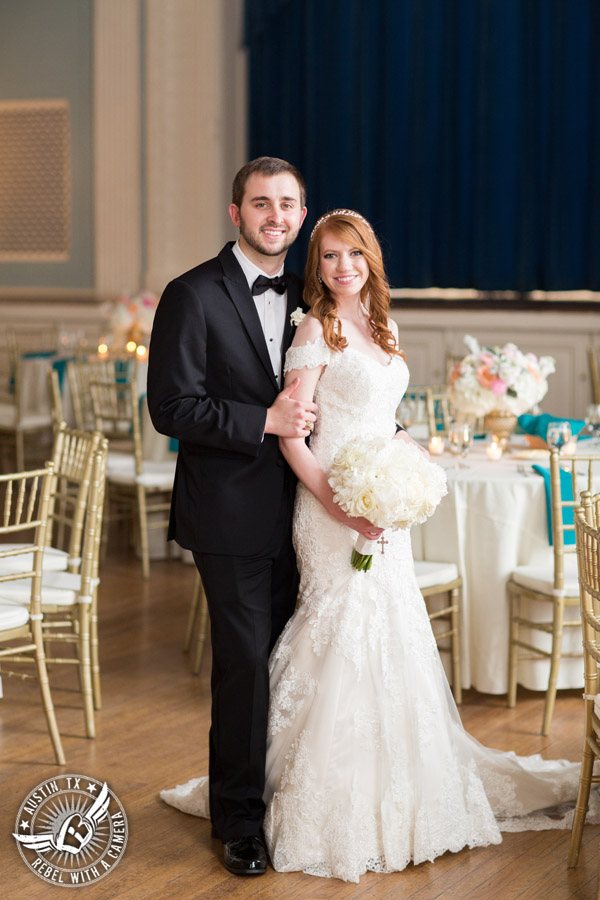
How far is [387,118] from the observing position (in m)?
8.93

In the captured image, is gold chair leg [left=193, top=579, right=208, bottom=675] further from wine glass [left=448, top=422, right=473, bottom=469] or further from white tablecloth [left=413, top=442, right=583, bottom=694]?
wine glass [left=448, top=422, right=473, bottom=469]

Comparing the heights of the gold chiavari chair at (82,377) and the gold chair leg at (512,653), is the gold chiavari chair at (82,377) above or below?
above

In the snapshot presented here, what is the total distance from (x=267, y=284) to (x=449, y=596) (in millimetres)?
1925

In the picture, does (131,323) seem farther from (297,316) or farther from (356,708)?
(356,708)

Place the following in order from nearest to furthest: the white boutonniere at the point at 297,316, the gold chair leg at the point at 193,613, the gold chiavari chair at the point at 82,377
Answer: the white boutonniere at the point at 297,316, the gold chair leg at the point at 193,613, the gold chiavari chair at the point at 82,377

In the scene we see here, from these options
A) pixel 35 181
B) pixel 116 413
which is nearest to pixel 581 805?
pixel 116 413

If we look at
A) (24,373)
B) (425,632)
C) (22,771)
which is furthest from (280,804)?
(24,373)

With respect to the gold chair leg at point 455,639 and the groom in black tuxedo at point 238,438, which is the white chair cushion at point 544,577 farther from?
the groom in black tuxedo at point 238,438

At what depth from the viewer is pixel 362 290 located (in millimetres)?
3061

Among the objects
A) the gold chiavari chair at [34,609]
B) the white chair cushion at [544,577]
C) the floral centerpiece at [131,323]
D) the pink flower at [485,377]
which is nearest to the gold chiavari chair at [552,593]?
the white chair cushion at [544,577]

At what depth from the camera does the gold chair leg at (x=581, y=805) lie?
295 cm

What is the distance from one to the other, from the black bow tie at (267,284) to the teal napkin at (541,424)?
240 centimetres

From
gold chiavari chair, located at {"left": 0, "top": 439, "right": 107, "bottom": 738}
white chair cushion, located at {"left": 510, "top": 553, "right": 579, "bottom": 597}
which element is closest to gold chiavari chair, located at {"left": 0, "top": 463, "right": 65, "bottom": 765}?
gold chiavari chair, located at {"left": 0, "top": 439, "right": 107, "bottom": 738}

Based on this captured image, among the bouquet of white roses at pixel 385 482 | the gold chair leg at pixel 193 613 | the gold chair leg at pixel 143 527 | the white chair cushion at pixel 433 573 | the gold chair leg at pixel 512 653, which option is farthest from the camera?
the gold chair leg at pixel 143 527
